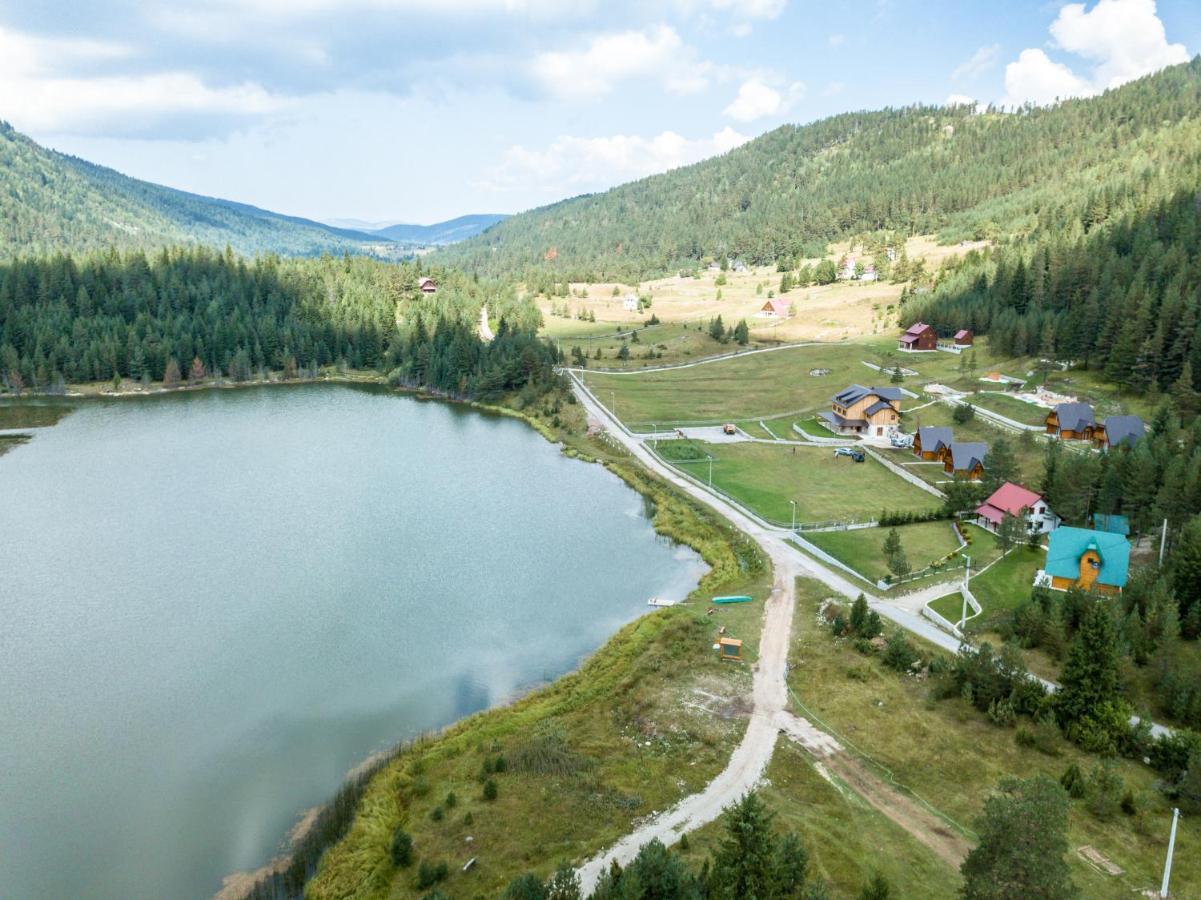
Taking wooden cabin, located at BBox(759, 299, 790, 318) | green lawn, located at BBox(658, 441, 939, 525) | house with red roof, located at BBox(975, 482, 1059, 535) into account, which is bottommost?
green lawn, located at BBox(658, 441, 939, 525)

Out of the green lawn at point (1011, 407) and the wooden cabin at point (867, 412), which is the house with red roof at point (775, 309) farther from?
the wooden cabin at point (867, 412)

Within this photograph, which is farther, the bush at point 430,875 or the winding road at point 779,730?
the winding road at point 779,730

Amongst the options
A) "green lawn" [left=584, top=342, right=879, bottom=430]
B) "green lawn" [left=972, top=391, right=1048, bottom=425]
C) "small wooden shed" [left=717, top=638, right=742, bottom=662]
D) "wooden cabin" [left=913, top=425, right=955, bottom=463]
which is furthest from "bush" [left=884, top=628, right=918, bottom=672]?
"green lawn" [left=584, top=342, right=879, bottom=430]

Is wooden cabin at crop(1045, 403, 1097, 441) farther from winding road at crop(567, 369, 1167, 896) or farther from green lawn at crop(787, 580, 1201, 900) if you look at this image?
green lawn at crop(787, 580, 1201, 900)

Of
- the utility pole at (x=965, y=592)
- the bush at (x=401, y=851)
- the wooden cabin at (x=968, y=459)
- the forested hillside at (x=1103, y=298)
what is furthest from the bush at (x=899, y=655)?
the forested hillside at (x=1103, y=298)

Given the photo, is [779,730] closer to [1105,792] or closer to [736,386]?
[1105,792]

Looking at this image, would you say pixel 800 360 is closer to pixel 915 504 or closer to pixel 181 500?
pixel 915 504
